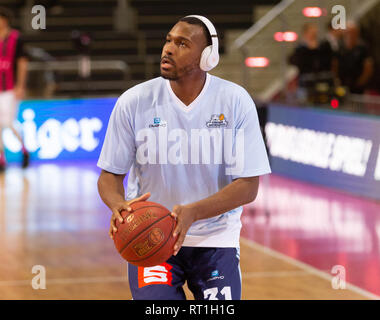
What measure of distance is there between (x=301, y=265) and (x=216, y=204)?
4.24 meters

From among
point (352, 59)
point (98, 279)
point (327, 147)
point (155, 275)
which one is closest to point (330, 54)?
point (352, 59)

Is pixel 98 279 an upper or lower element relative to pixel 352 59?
lower

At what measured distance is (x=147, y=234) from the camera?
3.91m

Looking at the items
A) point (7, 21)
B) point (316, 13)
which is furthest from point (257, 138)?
point (316, 13)

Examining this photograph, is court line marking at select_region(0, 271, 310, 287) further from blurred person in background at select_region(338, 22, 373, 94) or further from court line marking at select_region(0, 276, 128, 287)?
blurred person in background at select_region(338, 22, 373, 94)

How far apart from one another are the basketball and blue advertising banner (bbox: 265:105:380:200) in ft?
24.0

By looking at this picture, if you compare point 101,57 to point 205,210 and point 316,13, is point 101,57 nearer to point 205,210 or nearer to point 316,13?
point 316,13

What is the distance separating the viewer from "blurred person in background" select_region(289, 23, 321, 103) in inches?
527

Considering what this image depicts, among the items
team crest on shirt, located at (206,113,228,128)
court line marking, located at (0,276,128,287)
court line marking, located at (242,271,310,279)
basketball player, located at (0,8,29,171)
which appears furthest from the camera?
basketball player, located at (0,8,29,171)

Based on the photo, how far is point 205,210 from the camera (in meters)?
3.98

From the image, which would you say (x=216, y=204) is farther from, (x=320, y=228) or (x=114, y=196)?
(x=320, y=228)

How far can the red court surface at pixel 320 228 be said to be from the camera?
8180 millimetres

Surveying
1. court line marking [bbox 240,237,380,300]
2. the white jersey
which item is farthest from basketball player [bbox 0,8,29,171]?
the white jersey
